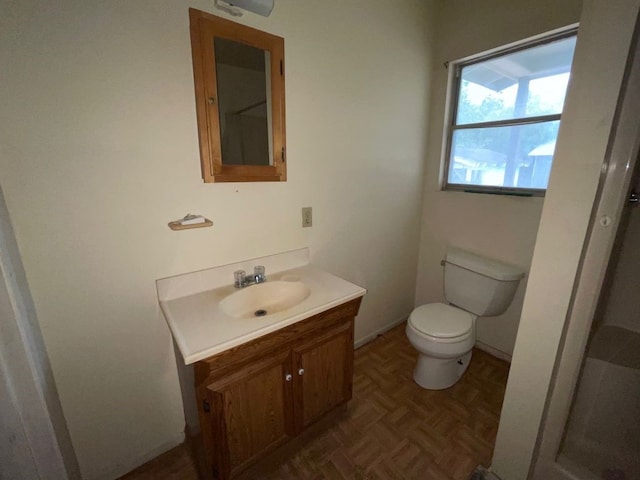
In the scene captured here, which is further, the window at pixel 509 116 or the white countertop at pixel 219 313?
the window at pixel 509 116

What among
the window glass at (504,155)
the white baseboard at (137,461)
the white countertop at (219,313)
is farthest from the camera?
the window glass at (504,155)

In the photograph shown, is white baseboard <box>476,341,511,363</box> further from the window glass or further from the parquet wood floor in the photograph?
the window glass

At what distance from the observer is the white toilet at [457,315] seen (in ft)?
5.26

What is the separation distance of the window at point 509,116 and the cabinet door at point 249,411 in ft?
5.97

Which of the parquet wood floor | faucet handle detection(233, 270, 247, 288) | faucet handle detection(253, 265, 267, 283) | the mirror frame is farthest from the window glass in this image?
faucet handle detection(233, 270, 247, 288)

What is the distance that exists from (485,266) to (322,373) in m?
1.30

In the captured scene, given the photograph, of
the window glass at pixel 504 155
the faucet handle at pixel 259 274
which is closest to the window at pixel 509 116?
the window glass at pixel 504 155

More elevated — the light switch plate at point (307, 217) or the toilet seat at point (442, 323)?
the light switch plate at point (307, 217)

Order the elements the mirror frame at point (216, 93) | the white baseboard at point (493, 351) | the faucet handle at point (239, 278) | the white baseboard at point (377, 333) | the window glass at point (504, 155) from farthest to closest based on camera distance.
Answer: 1. the white baseboard at point (377, 333)
2. the white baseboard at point (493, 351)
3. the window glass at point (504, 155)
4. the faucet handle at point (239, 278)
5. the mirror frame at point (216, 93)

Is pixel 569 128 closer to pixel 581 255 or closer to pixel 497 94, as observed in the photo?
pixel 581 255

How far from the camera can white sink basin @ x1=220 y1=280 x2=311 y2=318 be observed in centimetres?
133

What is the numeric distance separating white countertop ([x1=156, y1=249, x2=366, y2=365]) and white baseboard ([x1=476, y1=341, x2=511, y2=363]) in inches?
58.5

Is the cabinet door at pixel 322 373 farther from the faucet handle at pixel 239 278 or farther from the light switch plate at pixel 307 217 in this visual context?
the light switch plate at pixel 307 217

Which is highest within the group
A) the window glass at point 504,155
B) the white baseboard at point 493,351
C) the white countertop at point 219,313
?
the window glass at point 504,155
